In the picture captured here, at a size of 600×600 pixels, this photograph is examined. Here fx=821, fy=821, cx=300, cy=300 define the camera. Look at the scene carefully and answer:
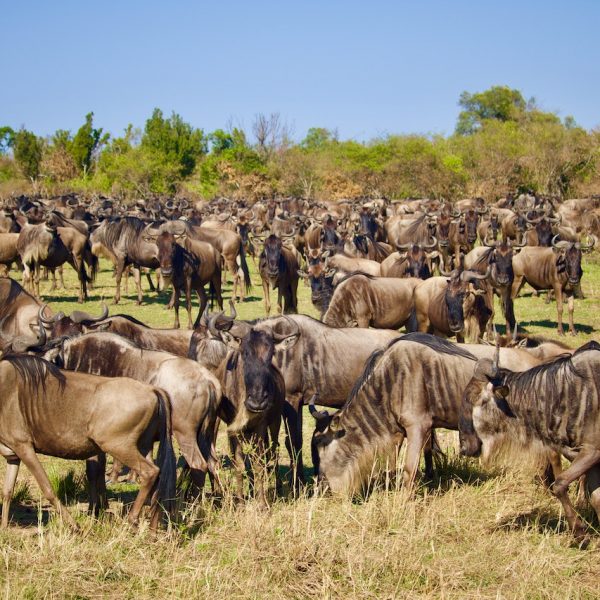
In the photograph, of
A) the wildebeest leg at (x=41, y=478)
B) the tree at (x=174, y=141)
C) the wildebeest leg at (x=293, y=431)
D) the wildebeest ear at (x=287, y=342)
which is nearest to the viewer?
the wildebeest leg at (x=41, y=478)

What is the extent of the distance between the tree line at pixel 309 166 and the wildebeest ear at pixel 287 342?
38427mm

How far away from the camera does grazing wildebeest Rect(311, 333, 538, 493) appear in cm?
621

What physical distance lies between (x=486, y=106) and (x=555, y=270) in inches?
3383

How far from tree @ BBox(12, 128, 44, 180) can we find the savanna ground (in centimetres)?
5771

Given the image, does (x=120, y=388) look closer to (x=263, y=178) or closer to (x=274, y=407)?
(x=274, y=407)

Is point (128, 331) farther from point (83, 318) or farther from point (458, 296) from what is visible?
point (458, 296)

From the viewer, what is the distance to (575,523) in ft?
17.7

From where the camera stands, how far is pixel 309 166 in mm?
56656

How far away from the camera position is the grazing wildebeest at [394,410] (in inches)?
245

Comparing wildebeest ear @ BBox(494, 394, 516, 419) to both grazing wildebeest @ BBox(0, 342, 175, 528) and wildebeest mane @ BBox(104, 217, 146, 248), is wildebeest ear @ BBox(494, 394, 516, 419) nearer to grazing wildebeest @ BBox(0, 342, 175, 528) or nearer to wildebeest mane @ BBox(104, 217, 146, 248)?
grazing wildebeest @ BBox(0, 342, 175, 528)

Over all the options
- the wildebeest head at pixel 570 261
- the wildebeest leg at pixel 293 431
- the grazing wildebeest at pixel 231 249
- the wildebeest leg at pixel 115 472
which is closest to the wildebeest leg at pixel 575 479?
the wildebeest leg at pixel 293 431

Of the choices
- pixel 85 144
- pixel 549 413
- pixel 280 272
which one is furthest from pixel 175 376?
pixel 85 144

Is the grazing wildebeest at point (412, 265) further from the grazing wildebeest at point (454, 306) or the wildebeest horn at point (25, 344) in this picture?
the wildebeest horn at point (25, 344)

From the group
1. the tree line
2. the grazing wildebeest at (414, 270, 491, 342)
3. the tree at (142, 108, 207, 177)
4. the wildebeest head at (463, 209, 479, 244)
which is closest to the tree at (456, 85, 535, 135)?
the tree line
